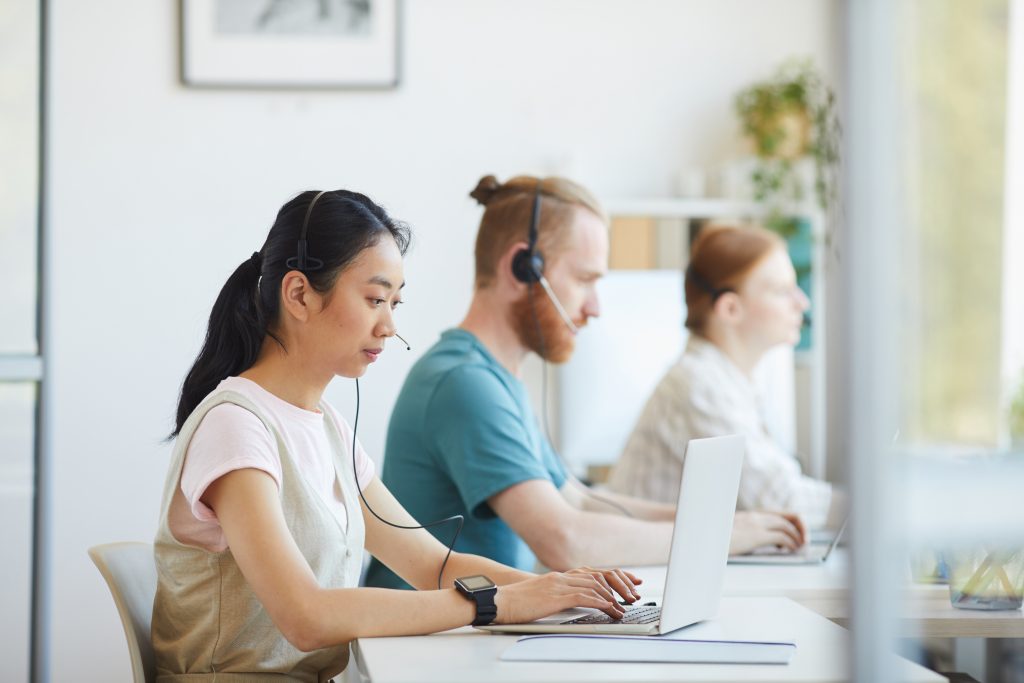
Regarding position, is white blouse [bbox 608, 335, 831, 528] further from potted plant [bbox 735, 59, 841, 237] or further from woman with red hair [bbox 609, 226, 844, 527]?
potted plant [bbox 735, 59, 841, 237]

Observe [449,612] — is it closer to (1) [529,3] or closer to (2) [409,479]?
(2) [409,479]

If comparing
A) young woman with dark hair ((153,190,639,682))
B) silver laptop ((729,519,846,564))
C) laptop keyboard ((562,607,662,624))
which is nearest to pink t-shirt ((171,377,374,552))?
young woman with dark hair ((153,190,639,682))

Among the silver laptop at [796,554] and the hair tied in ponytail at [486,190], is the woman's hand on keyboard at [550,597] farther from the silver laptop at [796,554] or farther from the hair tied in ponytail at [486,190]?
the hair tied in ponytail at [486,190]

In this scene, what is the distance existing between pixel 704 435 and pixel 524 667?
121cm

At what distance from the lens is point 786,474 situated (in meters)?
2.35

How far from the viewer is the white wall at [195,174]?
131 inches

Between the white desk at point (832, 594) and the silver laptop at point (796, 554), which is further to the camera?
the silver laptop at point (796, 554)

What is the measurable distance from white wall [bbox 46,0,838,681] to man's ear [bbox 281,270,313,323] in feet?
5.87

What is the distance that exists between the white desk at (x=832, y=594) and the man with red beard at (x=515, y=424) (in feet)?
0.31

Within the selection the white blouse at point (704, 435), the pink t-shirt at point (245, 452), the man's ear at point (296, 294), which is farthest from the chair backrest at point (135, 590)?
the white blouse at point (704, 435)

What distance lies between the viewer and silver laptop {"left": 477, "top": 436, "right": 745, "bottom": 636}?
1351 millimetres

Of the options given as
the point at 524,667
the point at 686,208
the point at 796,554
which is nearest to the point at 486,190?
the point at 796,554

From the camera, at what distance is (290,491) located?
1427 mm

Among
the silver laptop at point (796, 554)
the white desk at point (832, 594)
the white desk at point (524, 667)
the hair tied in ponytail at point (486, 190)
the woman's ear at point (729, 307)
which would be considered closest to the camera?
the white desk at point (524, 667)
